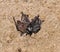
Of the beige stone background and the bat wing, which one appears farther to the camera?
the bat wing

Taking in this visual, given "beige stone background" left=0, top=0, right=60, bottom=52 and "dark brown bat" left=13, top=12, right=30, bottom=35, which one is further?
"dark brown bat" left=13, top=12, right=30, bottom=35

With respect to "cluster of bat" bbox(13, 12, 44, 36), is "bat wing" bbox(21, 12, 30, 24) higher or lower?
higher

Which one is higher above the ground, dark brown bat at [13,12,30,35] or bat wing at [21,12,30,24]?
bat wing at [21,12,30,24]

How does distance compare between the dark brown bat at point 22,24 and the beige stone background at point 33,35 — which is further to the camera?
the dark brown bat at point 22,24

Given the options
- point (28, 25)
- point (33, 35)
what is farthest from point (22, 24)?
point (33, 35)

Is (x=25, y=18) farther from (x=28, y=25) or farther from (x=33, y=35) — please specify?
(x=33, y=35)

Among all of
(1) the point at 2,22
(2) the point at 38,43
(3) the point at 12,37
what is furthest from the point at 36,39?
(1) the point at 2,22
